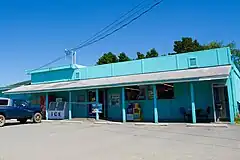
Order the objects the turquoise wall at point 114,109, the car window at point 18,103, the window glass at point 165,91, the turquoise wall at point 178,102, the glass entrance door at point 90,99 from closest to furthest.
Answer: the turquoise wall at point 178,102
the window glass at point 165,91
the car window at point 18,103
the turquoise wall at point 114,109
the glass entrance door at point 90,99

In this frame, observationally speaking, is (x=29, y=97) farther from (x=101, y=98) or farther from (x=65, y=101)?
(x=101, y=98)

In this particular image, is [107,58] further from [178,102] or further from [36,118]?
[178,102]

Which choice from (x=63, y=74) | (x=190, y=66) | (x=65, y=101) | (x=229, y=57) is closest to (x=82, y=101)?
(x=65, y=101)

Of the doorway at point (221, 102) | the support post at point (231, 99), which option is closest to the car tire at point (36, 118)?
the doorway at point (221, 102)

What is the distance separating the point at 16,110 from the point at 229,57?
15737mm

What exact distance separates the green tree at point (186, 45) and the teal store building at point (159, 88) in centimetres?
3003

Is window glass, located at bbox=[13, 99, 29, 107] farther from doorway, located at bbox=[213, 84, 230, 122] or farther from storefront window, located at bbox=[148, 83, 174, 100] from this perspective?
doorway, located at bbox=[213, 84, 230, 122]

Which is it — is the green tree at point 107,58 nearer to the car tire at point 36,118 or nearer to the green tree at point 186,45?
the green tree at point 186,45

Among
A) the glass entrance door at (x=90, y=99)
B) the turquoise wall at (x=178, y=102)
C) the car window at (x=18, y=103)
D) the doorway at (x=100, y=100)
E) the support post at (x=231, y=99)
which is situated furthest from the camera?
the glass entrance door at (x=90, y=99)

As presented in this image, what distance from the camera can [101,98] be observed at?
21.0 m

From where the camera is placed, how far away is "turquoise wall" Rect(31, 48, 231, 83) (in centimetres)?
1652

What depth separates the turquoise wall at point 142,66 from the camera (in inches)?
650

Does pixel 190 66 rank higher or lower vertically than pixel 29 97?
higher

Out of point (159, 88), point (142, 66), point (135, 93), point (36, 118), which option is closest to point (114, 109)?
point (135, 93)
